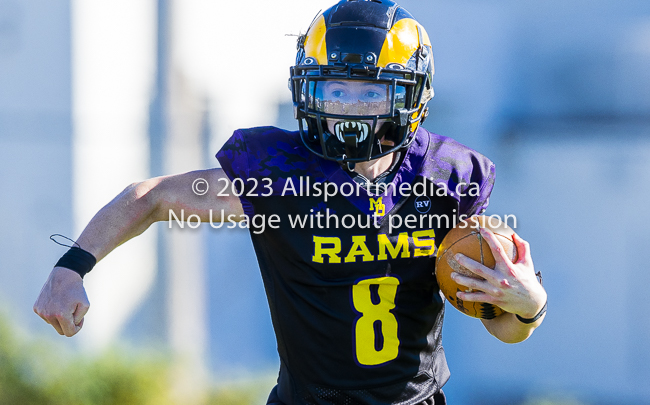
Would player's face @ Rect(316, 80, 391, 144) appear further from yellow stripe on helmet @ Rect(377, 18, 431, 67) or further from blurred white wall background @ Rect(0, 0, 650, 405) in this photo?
blurred white wall background @ Rect(0, 0, 650, 405)

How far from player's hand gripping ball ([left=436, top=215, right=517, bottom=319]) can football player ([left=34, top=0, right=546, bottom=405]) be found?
0.32 ft

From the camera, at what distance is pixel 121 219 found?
186 centimetres

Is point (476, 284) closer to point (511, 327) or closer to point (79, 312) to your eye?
point (511, 327)

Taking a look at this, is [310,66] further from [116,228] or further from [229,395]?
[229,395]

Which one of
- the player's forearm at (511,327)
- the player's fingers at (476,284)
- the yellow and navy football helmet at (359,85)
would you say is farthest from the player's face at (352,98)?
the player's forearm at (511,327)

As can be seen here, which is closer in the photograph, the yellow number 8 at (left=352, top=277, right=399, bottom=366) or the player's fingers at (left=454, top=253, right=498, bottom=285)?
the player's fingers at (left=454, top=253, right=498, bottom=285)

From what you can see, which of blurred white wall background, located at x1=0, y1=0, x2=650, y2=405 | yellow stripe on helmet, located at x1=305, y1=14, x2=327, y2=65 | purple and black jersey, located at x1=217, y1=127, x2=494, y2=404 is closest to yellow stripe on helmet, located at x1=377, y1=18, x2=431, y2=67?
yellow stripe on helmet, located at x1=305, y1=14, x2=327, y2=65

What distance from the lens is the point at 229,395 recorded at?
3.62 meters

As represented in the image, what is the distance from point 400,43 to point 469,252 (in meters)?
0.70

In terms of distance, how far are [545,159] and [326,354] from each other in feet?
7.40

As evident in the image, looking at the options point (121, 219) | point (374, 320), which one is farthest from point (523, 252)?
point (121, 219)

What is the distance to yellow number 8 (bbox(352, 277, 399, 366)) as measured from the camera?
1925 millimetres

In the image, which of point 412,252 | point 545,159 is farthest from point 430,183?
point 545,159

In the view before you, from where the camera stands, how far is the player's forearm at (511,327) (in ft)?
6.12
